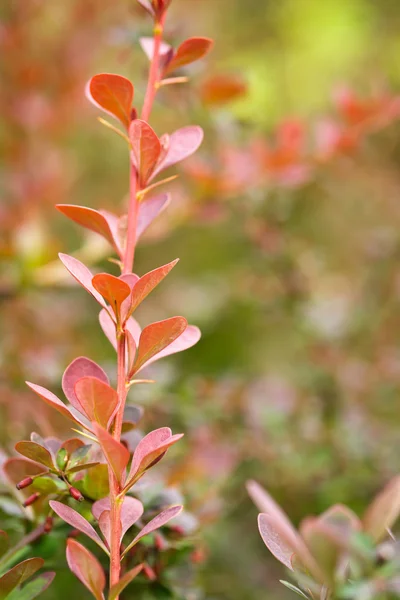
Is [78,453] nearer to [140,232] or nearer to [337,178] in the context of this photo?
[140,232]

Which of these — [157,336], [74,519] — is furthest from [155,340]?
[74,519]

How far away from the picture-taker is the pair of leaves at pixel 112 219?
0.36m

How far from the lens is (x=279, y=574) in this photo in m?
0.91

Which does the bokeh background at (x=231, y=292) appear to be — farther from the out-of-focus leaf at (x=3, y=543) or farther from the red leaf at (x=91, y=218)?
the red leaf at (x=91, y=218)

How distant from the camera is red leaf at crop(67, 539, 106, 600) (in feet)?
0.99

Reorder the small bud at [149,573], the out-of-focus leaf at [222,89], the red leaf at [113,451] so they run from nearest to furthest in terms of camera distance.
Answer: the red leaf at [113,451] < the small bud at [149,573] < the out-of-focus leaf at [222,89]

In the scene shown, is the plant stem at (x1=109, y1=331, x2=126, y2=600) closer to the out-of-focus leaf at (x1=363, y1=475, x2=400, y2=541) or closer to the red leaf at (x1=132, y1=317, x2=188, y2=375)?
the red leaf at (x1=132, y1=317, x2=188, y2=375)

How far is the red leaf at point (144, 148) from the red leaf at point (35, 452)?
0.17 m

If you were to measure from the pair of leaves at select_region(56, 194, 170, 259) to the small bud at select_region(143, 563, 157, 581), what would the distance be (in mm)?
198

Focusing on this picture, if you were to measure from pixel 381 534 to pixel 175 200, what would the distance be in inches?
25.9

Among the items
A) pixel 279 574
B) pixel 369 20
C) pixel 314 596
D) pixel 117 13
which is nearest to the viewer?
pixel 314 596

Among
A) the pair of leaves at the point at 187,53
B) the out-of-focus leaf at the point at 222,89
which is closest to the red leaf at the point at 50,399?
the pair of leaves at the point at 187,53

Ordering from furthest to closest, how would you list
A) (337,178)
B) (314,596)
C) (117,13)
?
1. (117,13)
2. (337,178)
3. (314,596)

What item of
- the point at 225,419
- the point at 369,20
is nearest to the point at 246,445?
the point at 225,419
